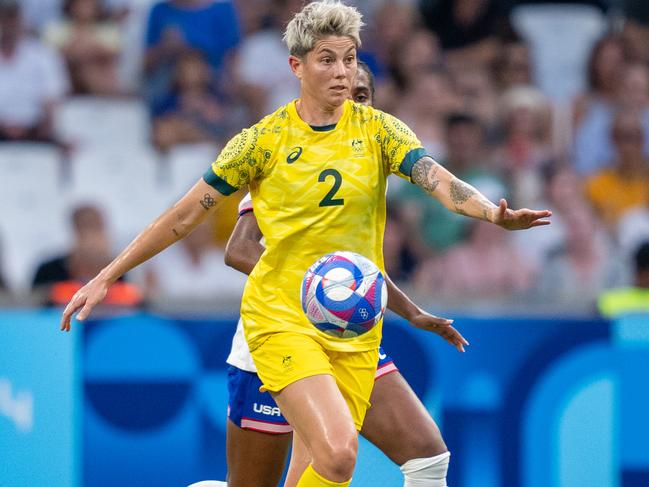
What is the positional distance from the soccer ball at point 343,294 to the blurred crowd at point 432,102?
3.85m

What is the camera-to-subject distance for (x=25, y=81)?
10.1 meters

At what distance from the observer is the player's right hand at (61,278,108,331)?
4938 millimetres

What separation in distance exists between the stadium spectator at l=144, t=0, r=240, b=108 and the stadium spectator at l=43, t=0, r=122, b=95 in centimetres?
32

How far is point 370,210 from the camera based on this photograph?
16.3ft

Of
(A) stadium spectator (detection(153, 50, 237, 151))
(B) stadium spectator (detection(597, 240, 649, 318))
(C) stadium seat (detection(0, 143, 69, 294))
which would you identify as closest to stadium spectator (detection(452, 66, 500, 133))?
(A) stadium spectator (detection(153, 50, 237, 151))

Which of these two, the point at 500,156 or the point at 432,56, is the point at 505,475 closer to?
the point at 500,156

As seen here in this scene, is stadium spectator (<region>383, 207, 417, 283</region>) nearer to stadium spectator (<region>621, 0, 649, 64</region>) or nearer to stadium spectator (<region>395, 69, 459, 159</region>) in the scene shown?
stadium spectator (<region>395, 69, 459, 159</region>)

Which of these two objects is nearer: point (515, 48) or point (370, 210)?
point (370, 210)

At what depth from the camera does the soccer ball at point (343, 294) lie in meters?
4.75

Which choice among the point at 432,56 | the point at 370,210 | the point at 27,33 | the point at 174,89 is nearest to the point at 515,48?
Result: the point at 432,56

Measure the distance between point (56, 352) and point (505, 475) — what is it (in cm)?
254

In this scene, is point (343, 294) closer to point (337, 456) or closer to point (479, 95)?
point (337, 456)

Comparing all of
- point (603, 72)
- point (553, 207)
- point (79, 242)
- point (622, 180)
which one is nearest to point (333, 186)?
point (79, 242)

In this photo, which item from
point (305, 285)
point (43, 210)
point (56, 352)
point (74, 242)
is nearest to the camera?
point (305, 285)
